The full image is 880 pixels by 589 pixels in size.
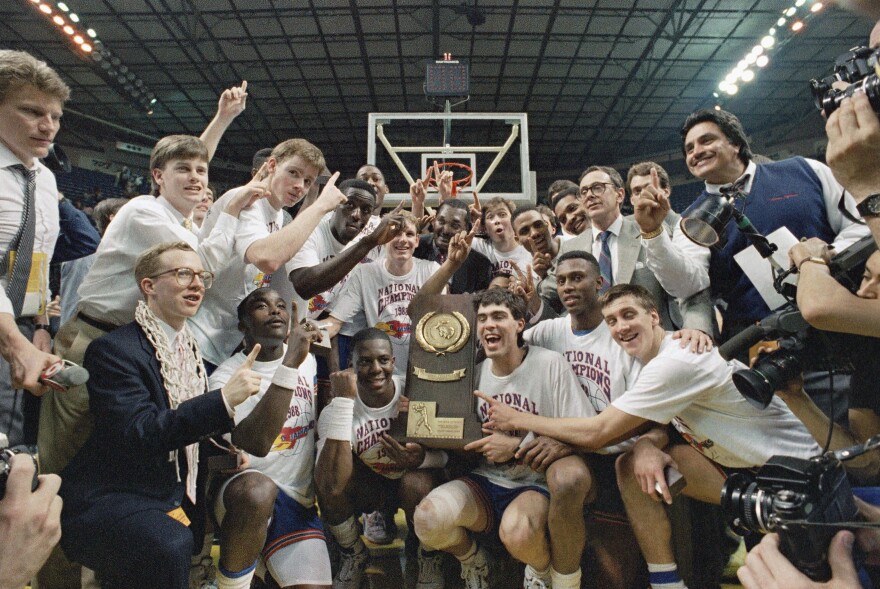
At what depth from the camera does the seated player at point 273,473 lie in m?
2.75

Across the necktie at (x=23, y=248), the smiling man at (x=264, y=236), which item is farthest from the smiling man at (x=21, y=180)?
the smiling man at (x=264, y=236)

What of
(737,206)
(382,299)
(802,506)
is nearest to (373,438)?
(382,299)

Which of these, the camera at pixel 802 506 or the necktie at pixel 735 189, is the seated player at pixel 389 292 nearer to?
the necktie at pixel 735 189

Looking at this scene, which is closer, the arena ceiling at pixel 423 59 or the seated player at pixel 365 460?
the seated player at pixel 365 460

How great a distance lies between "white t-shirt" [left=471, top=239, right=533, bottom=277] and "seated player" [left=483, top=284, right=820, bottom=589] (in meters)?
1.49

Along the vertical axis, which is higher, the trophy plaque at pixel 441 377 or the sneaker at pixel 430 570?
the trophy plaque at pixel 441 377

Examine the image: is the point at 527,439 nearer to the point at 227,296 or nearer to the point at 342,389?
the point at 342,389

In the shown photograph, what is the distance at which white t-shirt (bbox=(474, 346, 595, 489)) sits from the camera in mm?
3178

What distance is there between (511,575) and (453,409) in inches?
41.0

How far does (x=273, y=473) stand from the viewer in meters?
3.19

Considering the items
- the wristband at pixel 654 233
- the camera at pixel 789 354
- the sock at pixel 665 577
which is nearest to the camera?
the camera at pixel 789 354

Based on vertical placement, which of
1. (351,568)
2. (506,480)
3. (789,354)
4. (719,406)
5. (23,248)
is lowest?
(351,568)

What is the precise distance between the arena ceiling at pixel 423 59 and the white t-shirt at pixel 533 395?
9354 millimetres

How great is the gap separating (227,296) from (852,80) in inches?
120
